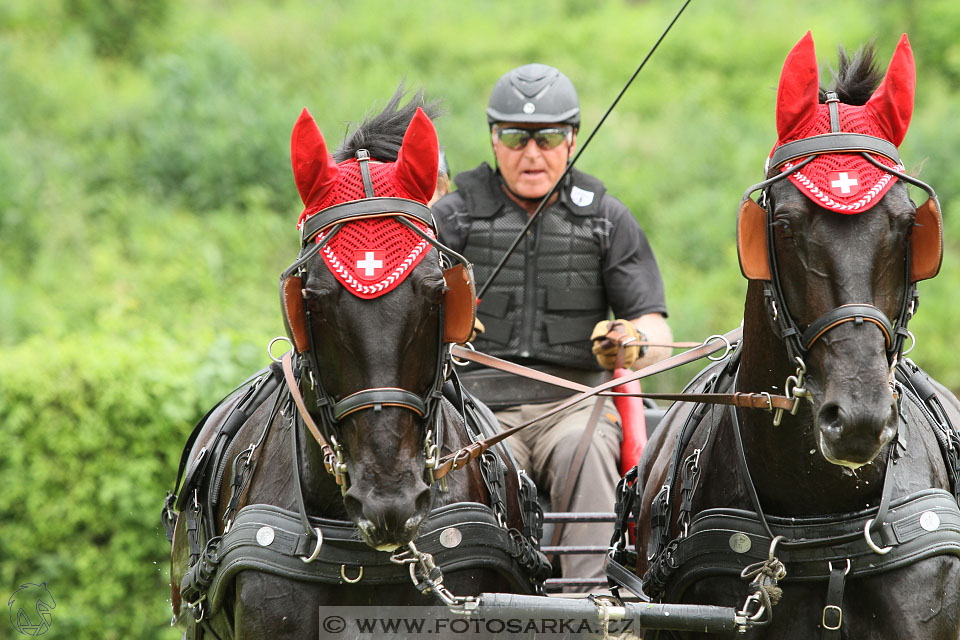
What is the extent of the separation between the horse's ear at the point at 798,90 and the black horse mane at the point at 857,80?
0.21 m

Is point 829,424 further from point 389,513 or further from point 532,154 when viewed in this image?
point 532,154

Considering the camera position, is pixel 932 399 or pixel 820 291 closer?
pixel 820 291

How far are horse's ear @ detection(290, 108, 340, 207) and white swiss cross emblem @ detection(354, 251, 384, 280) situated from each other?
251 millimetres

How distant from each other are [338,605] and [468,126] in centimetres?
1018

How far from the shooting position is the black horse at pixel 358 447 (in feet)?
9.11

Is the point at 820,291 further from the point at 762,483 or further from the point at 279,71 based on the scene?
the point at 279,71

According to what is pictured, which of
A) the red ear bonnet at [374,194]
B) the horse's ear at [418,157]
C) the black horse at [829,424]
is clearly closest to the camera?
→ the black horse at [829,424]

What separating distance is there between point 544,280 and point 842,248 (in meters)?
2.36

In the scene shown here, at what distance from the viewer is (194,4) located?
1709cm

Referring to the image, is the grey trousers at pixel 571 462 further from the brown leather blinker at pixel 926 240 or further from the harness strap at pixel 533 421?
the brown leather blinker at pixel 926 240

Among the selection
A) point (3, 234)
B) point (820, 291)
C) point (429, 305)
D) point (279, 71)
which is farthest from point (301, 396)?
point (279, 71)

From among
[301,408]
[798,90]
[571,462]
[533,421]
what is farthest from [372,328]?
[571,462]

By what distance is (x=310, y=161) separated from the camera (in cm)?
A: 297

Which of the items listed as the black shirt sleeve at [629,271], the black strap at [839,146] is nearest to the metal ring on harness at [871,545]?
the black strap at [839,146]
